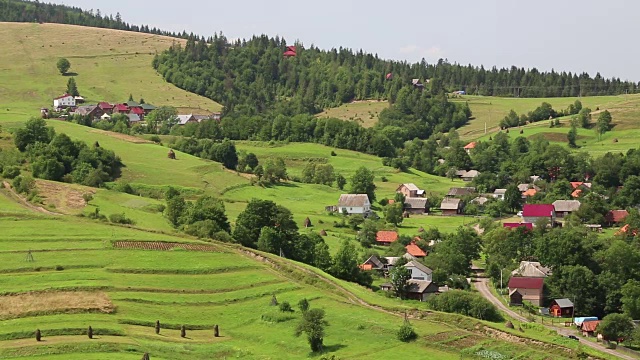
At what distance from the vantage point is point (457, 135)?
185 meters

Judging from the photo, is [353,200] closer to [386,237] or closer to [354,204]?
[354,204]

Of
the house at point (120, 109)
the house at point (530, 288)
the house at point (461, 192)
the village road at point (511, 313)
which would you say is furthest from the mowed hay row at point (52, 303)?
the house at point (120, 109)

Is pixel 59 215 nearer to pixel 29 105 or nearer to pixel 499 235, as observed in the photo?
pixel 499 235

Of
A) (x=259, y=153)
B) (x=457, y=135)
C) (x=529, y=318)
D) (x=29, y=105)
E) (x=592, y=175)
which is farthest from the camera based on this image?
(x=457, y=135)

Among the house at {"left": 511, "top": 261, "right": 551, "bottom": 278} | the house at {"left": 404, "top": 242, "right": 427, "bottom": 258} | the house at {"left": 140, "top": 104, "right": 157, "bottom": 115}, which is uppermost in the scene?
the house at {"left": 140, "top": 104, "right": 157, "bottom": 115}

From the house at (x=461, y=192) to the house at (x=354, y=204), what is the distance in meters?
20.8

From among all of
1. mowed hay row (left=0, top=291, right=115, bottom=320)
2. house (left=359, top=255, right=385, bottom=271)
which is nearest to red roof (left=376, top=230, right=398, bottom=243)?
house (left=359, top=255, right=385, bottom=271)

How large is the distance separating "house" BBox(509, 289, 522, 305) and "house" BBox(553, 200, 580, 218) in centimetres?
4174

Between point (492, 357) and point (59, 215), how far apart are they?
146 ft

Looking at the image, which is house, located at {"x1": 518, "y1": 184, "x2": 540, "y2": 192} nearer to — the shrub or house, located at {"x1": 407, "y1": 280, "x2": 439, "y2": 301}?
house, located at {"x1": 407, "y1": 280, "x2": 439, "y2": 301}

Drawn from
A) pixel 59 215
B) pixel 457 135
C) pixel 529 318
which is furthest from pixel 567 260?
pixel 457 135

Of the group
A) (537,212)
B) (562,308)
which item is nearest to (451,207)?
(537,212)

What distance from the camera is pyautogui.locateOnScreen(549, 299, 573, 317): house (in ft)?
253

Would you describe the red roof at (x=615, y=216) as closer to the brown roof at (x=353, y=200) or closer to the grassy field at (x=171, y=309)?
the brown roof at (x=353, y=200)
